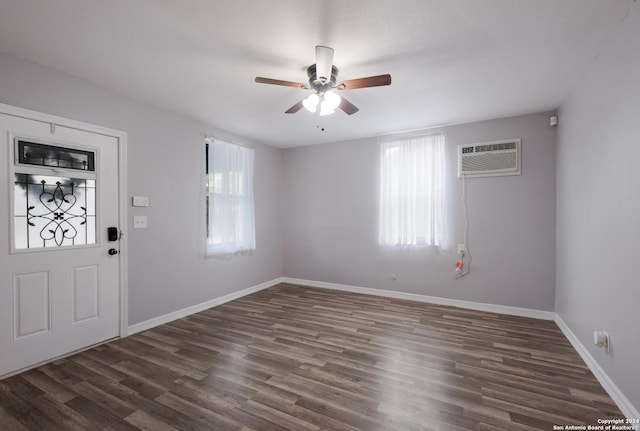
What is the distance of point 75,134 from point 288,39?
222 centimetres

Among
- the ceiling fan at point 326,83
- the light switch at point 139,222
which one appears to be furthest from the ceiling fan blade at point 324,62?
the light switch at point 139,222

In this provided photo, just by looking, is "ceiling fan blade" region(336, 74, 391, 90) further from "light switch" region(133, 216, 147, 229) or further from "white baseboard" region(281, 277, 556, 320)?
"white baseboard" region(281, 277, 556, 320)

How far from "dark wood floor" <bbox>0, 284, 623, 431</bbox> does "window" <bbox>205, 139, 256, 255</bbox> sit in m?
1.24

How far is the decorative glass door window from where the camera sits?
2328mm

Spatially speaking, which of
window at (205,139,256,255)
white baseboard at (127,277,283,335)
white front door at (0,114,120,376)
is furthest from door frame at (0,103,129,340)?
window at (205,139,256,255)

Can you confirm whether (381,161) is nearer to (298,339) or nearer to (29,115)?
(298,339)

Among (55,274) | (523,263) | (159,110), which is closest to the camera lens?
(55,274)

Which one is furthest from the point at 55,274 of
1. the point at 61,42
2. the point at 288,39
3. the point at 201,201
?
the point at 288,39

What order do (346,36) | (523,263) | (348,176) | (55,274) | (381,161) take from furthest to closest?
1. (348,176)
2. (381,161)
3. (523,263)
4. (55,274)
5. (346,36)

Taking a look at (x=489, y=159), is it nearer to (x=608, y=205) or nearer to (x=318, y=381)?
(x=608, y=205)

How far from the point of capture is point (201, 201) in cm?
384

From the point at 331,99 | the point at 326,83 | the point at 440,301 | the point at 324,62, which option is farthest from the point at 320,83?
the point at 440,301

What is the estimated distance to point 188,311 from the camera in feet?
12.0

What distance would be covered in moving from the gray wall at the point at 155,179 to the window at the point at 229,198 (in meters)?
0.15
